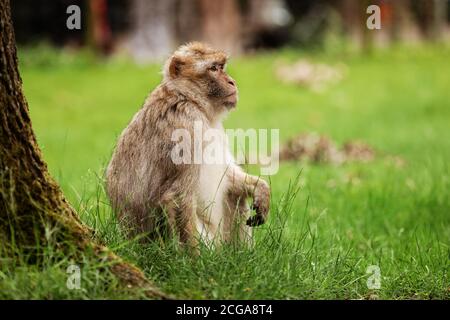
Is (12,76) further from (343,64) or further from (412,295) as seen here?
(343,64)

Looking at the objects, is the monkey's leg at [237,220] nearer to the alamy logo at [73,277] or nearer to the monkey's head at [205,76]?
the monkey's head at [205,76]

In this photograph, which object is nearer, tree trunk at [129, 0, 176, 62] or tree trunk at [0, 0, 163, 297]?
tree trunk at [0, 0, 163, 297]

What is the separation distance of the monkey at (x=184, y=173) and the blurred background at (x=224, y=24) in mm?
14070

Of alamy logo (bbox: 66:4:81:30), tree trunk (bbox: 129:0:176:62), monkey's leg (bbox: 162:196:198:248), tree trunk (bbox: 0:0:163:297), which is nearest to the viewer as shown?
tree trunk (bbox: 0:0:163:297)

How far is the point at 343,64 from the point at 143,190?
1427cm

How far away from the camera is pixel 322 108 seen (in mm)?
15336

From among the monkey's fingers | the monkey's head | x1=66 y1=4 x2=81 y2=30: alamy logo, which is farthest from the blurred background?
the monkey's fingers

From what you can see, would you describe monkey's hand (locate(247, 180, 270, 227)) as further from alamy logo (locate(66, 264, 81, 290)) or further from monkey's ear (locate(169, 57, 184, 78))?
alamy logo (locate(66, 264, 81, 290))

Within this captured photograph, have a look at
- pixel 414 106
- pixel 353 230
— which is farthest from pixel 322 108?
pixel 353 230

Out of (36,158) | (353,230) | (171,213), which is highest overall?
(36,158)

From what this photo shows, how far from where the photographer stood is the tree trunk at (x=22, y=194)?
14.4 ft

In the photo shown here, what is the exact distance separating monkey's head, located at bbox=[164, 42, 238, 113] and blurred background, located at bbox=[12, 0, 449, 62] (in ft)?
45.9

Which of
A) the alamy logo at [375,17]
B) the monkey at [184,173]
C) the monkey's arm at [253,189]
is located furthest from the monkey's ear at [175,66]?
the alamy logo at [375,17]

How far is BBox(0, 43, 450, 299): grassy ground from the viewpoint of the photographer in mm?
4660
